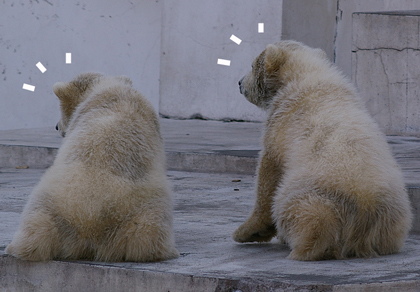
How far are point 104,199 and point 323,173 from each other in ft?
3.22

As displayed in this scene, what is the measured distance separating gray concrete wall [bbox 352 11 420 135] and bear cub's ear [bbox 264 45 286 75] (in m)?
5.18

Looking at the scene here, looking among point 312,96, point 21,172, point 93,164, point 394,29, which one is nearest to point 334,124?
point 312,96

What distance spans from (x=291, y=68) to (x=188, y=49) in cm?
770

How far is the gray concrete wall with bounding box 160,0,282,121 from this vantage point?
10.5m

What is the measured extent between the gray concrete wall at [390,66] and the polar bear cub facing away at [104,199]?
5744 mm

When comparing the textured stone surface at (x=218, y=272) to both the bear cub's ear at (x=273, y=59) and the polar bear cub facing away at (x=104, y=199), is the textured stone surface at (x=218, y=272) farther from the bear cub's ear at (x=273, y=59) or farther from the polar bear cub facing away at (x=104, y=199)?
the bear cub's ear at (x=273, y=59)

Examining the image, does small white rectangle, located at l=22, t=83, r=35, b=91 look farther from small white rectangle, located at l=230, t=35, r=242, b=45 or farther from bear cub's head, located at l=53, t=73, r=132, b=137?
bear cub's head, located at l=53, t=73, r=132, b=137

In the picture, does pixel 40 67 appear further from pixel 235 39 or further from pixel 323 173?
pixel 323 173

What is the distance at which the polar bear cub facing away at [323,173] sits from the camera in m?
3.23

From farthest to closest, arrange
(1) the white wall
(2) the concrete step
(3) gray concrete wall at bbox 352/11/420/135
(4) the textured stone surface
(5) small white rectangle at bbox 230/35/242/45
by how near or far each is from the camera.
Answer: (1) the white wall, (5) small white rectangle at bbox 230/35/242/45, (3) gray concrete wall at bbox 352/11/420/135, (2) the concrete step, (4) the textured stone surface

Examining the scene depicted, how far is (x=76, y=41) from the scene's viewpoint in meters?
12.3

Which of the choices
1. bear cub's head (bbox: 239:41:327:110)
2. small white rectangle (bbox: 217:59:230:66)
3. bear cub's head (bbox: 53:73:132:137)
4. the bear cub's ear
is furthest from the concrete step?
bear cub's head (bbox: 53:73:132:137)

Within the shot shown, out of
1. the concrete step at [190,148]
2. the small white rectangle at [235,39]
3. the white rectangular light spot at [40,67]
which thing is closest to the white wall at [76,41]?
the white rectangular light spot at [40,67]

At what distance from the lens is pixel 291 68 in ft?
12.0
